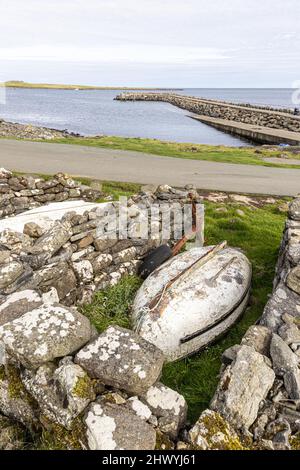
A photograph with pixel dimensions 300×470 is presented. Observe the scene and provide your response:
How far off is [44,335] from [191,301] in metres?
3.24

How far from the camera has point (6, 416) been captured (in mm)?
4809

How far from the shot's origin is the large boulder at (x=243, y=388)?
4.00m

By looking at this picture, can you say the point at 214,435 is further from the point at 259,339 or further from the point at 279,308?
the point at 279,308

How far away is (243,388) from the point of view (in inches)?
164

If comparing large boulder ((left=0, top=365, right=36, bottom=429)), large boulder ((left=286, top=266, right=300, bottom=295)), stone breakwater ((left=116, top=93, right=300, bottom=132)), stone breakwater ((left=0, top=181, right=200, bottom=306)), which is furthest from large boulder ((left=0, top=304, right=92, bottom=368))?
stone breakwater ((left=116, top=93, right=300, bottom=132))

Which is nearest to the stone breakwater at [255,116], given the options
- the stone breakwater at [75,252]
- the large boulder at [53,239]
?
the stone breakwater at [75,252]

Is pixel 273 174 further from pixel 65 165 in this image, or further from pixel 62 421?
pixel 62 421

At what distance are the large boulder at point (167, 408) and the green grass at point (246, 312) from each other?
95 cm

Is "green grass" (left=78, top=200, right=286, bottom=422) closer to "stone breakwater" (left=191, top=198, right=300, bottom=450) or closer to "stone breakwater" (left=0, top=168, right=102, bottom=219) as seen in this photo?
"stone breakwater" (left=191, top=198, right=300, bottom=450)

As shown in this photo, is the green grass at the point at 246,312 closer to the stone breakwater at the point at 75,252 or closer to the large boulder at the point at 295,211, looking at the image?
the stone breakwater at the point at 75,252

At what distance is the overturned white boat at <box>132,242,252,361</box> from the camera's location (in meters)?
6.56

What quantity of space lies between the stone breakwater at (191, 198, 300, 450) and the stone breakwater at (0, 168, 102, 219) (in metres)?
8.47
